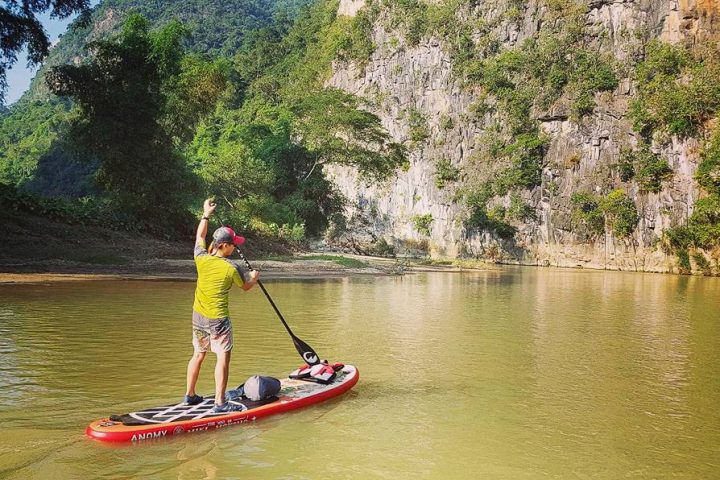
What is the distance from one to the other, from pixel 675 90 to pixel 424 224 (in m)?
22.3

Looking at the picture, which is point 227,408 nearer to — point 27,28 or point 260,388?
point 260,388

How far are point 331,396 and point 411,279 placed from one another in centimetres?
1765

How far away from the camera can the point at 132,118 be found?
2486 cm

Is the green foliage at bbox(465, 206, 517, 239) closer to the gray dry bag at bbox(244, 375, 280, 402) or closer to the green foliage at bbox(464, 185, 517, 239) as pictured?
the green foliage at bbox(464, 185, 517, 239)

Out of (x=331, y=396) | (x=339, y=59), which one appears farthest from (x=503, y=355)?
(x=339, y=59)

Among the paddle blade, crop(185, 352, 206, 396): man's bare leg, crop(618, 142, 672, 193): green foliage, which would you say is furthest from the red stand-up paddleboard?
crop(618, 142, 672, 193): green foliage

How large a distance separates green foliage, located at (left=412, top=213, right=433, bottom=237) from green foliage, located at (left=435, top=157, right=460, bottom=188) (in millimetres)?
2977

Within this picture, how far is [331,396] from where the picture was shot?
6715 mm

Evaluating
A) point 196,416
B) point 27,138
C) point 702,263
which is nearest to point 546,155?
point 702,263

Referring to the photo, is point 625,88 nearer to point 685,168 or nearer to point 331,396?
point 685,168

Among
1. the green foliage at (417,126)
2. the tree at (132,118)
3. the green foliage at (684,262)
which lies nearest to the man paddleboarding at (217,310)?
the tree at (132,118)

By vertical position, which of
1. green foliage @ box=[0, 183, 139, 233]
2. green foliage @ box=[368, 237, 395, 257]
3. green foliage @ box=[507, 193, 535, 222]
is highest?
green foliage @ box=[507, 193, 535, 222]

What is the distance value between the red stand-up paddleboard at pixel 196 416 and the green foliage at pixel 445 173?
156 feet

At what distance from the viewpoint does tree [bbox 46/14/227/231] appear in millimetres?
24359
